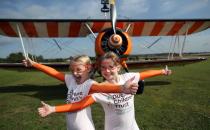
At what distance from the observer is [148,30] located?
509 inches

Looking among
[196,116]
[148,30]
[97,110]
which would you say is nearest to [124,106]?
[196,116]

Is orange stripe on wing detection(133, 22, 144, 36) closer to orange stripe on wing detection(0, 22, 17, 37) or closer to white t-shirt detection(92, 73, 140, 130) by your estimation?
orange stripe on wing detection(0, 22, 17, 37)

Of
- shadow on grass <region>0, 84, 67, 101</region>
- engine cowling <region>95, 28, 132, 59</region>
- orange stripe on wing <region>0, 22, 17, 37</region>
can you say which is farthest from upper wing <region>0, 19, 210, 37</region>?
shadow on grass <region>0, 84, 67, 101</region>

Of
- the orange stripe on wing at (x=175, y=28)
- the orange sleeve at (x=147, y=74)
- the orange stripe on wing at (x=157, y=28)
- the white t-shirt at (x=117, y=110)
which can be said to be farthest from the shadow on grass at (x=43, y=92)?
the white t-shirt at (x=117, y=110)

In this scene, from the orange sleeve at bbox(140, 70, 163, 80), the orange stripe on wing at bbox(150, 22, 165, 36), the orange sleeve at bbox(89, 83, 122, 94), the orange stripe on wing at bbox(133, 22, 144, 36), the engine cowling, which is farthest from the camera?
the orange stripe on wing at bbox(150, 22, 165, 36)

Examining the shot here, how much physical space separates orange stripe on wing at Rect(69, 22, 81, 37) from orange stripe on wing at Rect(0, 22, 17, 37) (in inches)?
91.1

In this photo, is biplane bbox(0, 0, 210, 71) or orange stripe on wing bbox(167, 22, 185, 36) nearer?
biplane bbox(0, 0, 210, 71)

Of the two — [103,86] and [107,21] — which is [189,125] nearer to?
[103,86]

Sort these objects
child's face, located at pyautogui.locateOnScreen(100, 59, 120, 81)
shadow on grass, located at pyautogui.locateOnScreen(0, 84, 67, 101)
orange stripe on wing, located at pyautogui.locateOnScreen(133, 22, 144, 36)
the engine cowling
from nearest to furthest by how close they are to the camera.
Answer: child's face, located at pyautogui.locateOnScreen(100, 59, 120, 81)
the engine cowling
shadow on grass, located at pyautogui.locateOnScreen(0, 84, 67, 101)
orange stripe on wing, located at pyautogui.locateOnScreen(133, 22, 144, 36)

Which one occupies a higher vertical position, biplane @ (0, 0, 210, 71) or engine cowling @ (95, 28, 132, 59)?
biplane @ (0, 0, 210, 71)

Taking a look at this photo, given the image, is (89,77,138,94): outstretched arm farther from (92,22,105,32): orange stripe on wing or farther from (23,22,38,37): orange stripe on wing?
(23,22,38,37): orange stripe on wing

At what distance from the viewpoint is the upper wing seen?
36.6 ft

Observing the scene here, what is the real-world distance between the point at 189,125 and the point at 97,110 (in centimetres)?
220

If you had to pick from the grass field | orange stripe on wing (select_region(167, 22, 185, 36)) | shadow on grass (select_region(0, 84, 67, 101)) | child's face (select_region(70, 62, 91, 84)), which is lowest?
shadow on grass (select_region(0, 84, 67, 101))
